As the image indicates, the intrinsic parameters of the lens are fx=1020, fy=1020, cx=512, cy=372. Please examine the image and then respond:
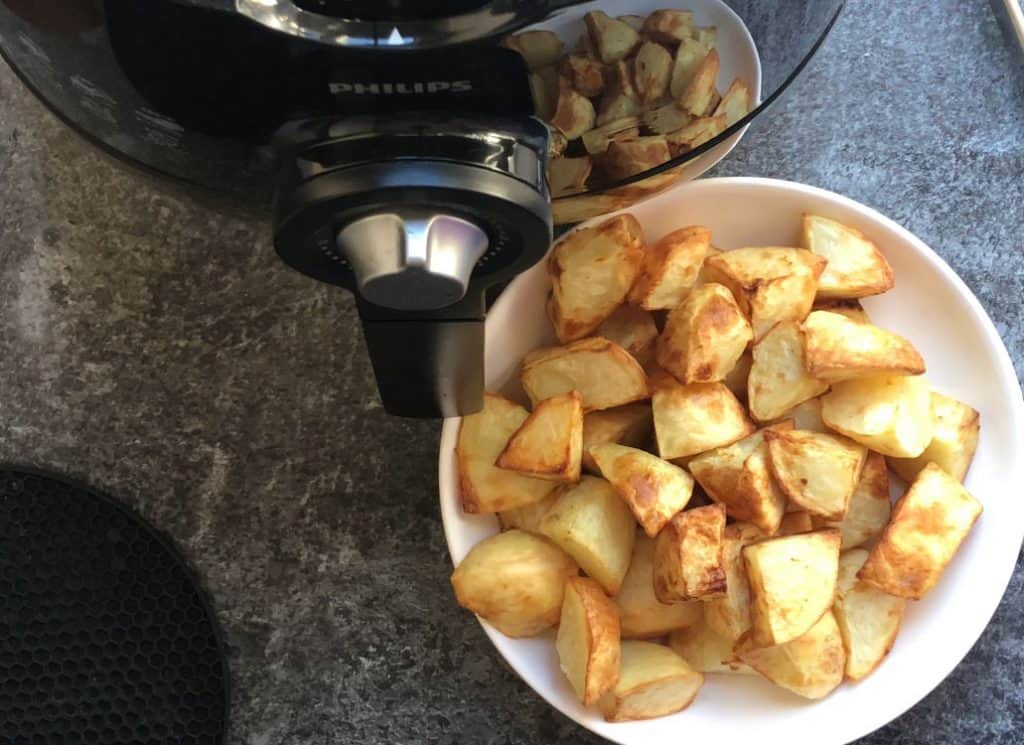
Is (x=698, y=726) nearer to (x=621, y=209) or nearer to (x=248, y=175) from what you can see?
(x=621, y=209)

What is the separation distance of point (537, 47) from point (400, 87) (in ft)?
0.21

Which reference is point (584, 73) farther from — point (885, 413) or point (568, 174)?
point (885, 413)

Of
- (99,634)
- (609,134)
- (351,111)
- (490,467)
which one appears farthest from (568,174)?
(99,634)

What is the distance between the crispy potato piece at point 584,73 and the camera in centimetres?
49

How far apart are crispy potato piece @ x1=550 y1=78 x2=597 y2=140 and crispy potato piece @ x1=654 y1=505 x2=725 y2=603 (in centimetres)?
27

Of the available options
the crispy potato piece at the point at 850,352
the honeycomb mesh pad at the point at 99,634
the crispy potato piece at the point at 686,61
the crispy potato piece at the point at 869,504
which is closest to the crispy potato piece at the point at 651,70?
the crispy potato piece at the point at 686,61

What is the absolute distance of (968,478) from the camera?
0.75 meters

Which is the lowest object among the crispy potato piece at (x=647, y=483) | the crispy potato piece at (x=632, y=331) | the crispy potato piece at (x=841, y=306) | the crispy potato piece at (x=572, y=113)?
the crispy potato piece at (x=647, y=483)

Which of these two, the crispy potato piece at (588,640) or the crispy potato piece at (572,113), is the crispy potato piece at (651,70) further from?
the crispy potato piece at (588,640)

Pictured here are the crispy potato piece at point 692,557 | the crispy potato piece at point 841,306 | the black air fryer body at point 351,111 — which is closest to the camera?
the black air fryer body at point 351,111

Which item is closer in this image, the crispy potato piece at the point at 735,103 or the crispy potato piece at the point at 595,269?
the crispy potato piece at the point at 735,103

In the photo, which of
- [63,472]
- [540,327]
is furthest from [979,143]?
[63,472]

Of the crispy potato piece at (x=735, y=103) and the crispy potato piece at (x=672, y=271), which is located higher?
the crispy potato piece at (x=735, y=103)

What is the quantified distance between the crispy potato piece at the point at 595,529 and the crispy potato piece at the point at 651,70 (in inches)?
11.1
